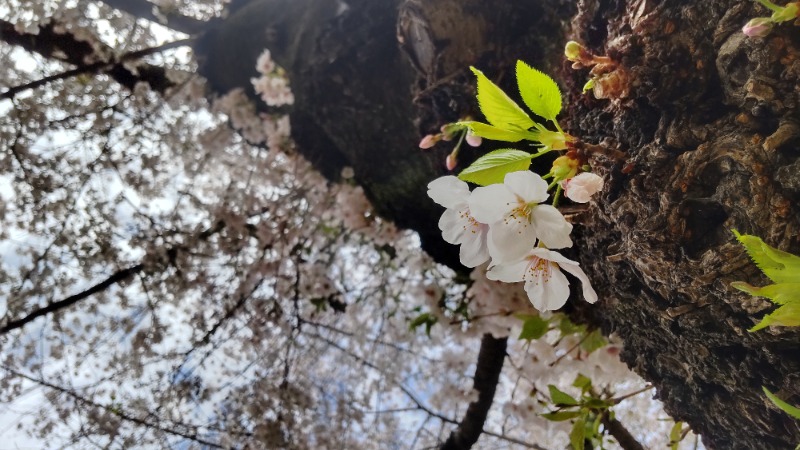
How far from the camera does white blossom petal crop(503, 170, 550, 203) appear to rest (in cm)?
48

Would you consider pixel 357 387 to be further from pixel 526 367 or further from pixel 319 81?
pixel 319 81

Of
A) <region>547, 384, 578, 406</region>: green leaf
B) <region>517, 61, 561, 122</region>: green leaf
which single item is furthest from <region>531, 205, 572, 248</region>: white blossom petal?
<region>547, 384, 578, 406</region>: green leaf

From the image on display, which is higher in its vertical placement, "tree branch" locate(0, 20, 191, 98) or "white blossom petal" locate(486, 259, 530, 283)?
"tree branch" locate(0, 20, 191, 98)

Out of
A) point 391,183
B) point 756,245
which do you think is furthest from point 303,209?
point 756,245

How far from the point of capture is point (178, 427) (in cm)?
229

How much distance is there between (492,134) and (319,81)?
37.0 inches

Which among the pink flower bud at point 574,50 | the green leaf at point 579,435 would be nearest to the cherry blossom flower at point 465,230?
the pink flower bud at point 574,50

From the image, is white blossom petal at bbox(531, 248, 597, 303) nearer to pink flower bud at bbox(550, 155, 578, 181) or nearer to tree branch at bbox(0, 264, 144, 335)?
pink flower bud at bbox(550, 155, 578, 181)

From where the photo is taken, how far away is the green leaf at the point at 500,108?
1.73 ft

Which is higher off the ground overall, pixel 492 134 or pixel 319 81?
pixel 319 81

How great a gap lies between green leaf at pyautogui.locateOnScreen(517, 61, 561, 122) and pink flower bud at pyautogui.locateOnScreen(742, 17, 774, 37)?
0.55 ft

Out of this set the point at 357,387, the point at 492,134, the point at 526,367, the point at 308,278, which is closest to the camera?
the point at 492,134

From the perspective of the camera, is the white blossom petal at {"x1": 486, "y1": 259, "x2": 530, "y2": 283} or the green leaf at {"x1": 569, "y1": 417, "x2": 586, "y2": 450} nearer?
the white blossom petal at {"x1": 486, "y1": 259, "x2": 530, "y2": 283}

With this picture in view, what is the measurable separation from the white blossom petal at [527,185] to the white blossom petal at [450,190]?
0.07 meters
